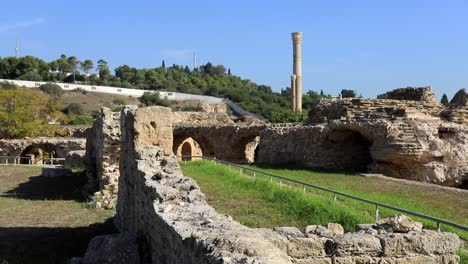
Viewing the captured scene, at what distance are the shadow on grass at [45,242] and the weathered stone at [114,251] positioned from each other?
110cm

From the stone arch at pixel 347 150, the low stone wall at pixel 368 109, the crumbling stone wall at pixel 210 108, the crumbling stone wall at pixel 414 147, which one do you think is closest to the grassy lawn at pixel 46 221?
the stone arch at pixel 347 150

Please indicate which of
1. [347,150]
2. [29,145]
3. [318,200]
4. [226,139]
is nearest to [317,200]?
[318,200]

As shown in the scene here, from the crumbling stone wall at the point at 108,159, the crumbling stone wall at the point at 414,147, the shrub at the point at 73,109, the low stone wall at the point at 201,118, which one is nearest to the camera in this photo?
the crumbling stone wall at the point at 108,159

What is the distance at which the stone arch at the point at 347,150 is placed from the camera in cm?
2142

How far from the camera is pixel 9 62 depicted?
9769 cm

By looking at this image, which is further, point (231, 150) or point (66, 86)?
point (66, 86)

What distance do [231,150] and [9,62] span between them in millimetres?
78285

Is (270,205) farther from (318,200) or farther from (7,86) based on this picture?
(7,86)

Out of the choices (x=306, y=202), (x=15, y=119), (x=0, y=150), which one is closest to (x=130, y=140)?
(x=306, y=202)

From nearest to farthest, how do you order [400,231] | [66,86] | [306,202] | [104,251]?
[400,231]
[104,251]
[306,202]
[66,86]

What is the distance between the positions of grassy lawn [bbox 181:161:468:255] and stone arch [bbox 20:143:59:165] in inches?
717

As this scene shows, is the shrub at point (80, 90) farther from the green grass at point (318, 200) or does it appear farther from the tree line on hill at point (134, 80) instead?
the green grass at point (318, 200)

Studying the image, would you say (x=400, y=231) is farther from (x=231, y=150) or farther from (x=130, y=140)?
(x=231, y=150)

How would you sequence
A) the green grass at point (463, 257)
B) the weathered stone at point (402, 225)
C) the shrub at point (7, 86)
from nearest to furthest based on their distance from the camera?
the weathered stone at point (402, 225) < the green grass at point (463, 257) < the shrub at point (7, 86)
